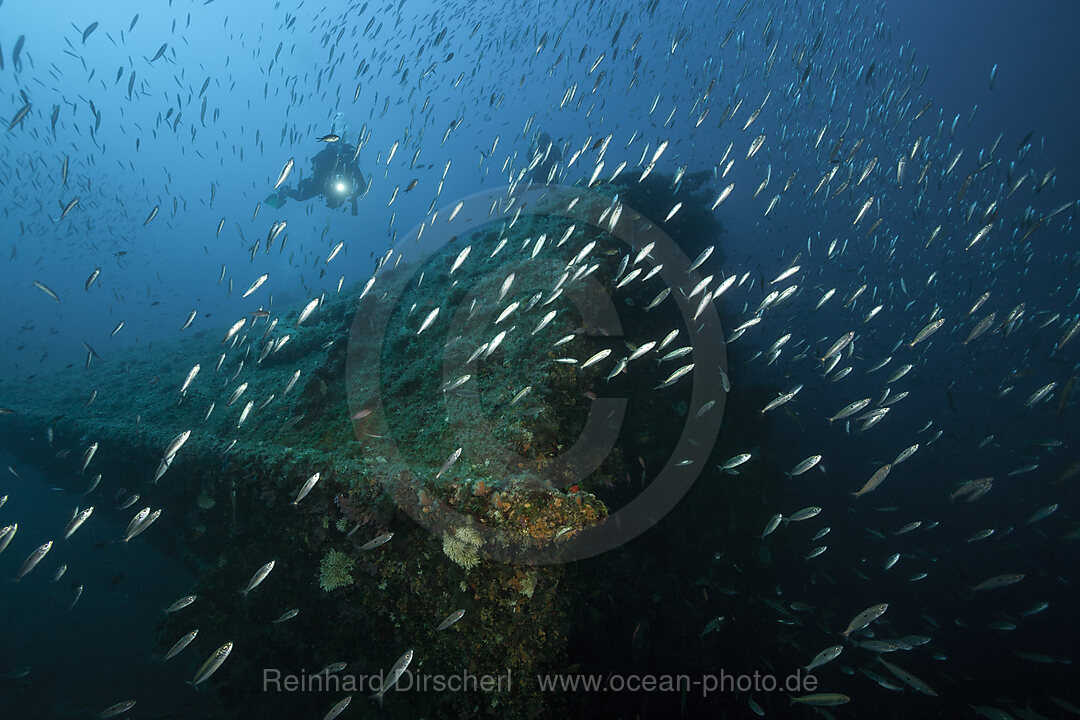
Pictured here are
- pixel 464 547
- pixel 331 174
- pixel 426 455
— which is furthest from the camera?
pixel 331 174

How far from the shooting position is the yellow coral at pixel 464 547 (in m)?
3.72

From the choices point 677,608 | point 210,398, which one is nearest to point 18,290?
point 210,398

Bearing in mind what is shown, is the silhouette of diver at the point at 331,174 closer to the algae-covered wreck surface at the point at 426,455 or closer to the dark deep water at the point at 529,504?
the dark deep water at the point at 529,504

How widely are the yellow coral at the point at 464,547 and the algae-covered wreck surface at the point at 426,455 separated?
1 cm

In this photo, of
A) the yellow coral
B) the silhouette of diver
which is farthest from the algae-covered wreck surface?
the silhouette of diver

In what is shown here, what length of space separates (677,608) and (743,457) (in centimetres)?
357

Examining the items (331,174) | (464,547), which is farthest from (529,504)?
(331,174)

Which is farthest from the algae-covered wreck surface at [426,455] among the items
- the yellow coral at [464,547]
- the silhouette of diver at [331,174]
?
the silhouette of diver at [331,174]

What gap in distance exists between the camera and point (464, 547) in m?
3.76

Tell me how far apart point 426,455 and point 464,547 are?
1772 mm

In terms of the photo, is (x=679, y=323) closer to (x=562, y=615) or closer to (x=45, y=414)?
(x=562, y=615)

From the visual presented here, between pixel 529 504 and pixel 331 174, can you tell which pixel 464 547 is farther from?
pixel 331 174

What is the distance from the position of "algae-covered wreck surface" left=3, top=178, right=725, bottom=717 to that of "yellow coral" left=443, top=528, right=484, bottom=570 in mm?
13

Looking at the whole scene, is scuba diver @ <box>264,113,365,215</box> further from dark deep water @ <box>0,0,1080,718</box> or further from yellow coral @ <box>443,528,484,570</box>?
yellow coral @ <box>443,528,484,570</box>
